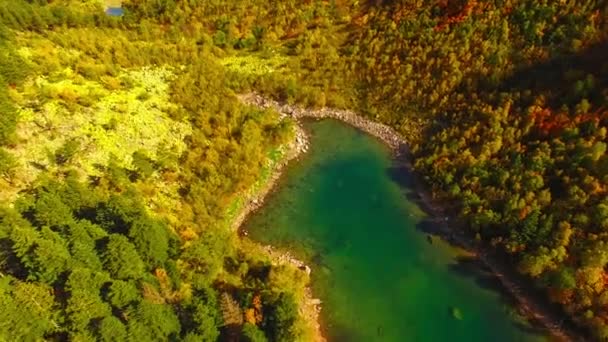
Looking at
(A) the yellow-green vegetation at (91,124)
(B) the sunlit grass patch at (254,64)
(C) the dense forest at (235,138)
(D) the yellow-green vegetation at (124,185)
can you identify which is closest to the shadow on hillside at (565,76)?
(C) the dense forest at (235,138)

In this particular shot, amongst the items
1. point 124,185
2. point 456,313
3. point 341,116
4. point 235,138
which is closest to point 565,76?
point 341,116

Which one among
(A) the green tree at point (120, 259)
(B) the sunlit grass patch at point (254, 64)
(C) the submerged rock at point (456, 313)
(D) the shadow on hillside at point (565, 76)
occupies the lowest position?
(C) the submerged rock at point (456, 313)

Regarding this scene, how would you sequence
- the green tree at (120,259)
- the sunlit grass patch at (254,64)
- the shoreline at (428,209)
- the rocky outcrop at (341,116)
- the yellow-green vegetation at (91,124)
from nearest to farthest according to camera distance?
1. the green tree at (120,259)
2. the shoreline at (428,209)
3. the yellow-green vegetation at (91,124)
4. the rocky outcrop at (341,116)
5. the sunlit grass patch at (254,64)

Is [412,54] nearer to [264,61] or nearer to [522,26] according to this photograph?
[522,26]

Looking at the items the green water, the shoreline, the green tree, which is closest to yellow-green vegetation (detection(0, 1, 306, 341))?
the green tree

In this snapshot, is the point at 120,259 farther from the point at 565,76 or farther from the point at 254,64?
the point at 565,76

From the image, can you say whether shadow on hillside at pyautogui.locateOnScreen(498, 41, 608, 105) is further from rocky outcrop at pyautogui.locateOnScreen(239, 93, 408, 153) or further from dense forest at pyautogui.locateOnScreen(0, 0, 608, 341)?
rocky outcrop at pyautogui.locateOnScreen(239, 93, 408, 153)

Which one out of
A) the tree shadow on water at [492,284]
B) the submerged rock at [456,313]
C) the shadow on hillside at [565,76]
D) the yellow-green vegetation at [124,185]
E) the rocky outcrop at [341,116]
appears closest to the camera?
the yellow-green vegetation at [124,185]

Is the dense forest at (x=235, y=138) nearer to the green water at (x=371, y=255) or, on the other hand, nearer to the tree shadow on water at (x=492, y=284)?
the tree shadow on water at (x=492, y=284)
